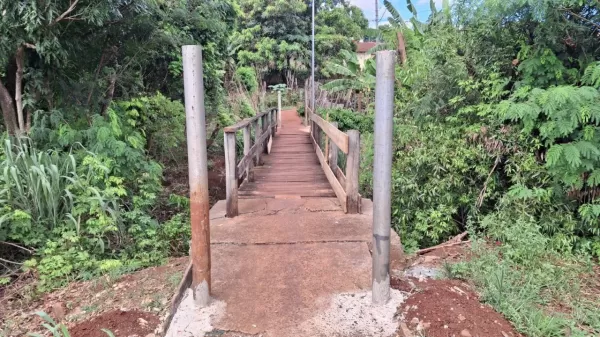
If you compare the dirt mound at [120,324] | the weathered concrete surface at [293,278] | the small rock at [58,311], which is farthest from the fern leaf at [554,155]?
the small rock at [58,311]

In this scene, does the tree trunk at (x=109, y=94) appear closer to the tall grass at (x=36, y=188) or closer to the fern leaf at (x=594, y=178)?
the tall grass at (x=36, y=188)

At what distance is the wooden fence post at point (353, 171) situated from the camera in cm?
402

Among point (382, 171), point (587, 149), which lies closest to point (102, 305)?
point (382, 171)

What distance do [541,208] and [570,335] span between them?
2069 millimetres

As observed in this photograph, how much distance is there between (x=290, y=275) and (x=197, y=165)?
3.54 ft

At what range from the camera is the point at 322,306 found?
8.06ft

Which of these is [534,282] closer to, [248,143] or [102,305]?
[102,305]

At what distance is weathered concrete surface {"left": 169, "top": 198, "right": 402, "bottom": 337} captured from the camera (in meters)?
2.28

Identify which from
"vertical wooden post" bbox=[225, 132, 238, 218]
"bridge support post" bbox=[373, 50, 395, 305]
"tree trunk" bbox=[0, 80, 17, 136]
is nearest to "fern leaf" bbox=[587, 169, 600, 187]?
"bridge support post" bbox=[373, 50, 395, 305]

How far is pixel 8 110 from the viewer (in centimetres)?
462

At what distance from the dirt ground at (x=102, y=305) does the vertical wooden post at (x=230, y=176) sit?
2.98 feet

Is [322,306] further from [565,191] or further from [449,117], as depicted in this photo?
[449,117]

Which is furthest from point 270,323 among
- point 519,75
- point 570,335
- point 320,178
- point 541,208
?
point 320,178

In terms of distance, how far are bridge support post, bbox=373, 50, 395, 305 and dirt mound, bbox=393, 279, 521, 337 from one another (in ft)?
0.71
